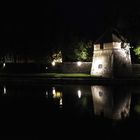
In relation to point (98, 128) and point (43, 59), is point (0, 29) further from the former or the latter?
point (98, 128)

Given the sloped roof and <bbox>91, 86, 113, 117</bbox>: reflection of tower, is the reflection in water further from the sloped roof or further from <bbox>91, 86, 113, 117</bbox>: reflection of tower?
the sloped roof

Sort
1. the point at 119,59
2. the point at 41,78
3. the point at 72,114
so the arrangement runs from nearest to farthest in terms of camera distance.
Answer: the point at 72,114
the point at 41,78
the point at 119,59

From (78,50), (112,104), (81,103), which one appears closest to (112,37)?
(78,50)

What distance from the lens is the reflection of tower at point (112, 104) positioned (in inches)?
767

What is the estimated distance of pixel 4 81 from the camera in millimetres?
42531

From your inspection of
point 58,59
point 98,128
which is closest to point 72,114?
point 98,128

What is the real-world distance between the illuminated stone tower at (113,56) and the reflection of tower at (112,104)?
51.4 ft

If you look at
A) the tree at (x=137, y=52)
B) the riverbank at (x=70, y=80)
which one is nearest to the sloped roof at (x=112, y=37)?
the tree at (x=137, y=52)

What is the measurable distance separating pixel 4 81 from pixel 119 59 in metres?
15.7

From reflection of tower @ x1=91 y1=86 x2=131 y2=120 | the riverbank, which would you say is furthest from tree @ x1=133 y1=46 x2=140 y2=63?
reflection of tower @ x1=91 y1=86 x2=131 y2=120

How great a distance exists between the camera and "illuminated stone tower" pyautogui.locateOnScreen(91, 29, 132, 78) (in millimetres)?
44562

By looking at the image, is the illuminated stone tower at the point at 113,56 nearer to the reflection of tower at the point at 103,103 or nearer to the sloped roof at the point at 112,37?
the sloped roof at the point at 112,37

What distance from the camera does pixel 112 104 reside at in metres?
23.5

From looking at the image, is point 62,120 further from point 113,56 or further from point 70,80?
point 113,56
